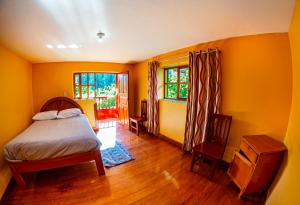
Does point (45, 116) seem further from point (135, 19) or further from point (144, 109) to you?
point (135, 19)

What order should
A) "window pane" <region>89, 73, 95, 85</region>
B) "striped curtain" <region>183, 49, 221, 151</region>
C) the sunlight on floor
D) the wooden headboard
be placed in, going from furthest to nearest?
1. "window pane" <region>89, 73, 95, 85</region>
2. the wooden headboard
3. the sunlight on floor
4. "striped curtain" <region>183, 49, 221, 151</region>

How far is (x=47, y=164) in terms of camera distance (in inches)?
79.6

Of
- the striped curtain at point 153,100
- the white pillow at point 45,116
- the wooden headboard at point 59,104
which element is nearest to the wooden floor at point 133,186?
the striped curtain at point 153,100

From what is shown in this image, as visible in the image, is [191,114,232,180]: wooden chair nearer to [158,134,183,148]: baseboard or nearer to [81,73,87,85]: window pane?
[158,134,183,148]: baseboard

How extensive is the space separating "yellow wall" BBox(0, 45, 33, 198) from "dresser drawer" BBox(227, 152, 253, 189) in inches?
121

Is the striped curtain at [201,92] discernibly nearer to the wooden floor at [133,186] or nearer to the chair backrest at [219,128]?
the chair backrest at [219,128]

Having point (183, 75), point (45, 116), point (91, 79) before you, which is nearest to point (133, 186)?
point (183, 75)

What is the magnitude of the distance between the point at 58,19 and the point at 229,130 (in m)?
2.85

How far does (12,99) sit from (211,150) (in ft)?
12.1

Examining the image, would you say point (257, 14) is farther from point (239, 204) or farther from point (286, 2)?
point (239, 204)

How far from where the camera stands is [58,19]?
5.20 feet

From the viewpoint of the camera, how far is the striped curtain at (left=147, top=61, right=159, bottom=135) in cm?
373

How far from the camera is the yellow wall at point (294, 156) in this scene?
129 cm

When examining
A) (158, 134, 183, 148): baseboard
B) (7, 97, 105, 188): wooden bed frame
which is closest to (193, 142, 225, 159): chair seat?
(158, 134, 183, 148): baseboard
